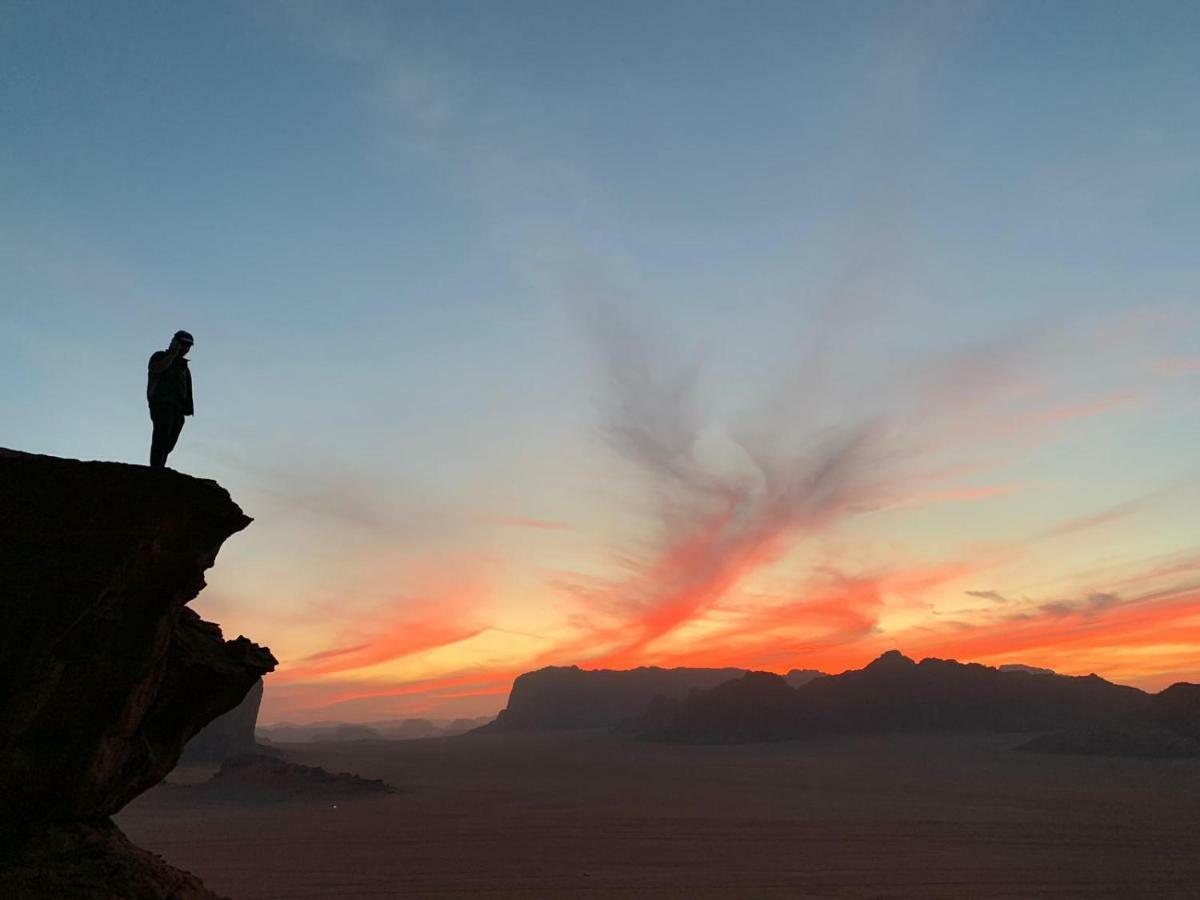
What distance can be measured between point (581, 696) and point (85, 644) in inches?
7061

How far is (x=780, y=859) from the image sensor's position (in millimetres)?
18594

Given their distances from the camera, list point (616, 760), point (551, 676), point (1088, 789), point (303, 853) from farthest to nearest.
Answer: point (551, 676)
point (616, 760)
point (1088, 789)
point (303, 853)

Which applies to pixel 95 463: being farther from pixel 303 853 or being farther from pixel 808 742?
pixel 808 742

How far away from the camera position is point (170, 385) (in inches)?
407

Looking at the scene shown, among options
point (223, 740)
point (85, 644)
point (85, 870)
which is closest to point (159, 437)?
point (85, 644)

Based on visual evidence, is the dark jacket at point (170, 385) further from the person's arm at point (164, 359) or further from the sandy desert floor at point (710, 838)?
the sandy desert floor at point (710, 838)

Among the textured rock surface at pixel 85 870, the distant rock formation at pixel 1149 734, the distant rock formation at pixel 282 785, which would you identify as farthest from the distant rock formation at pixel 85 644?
the distant rock formation at pixel 1149 734

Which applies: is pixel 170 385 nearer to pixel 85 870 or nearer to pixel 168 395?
pixel 168 395

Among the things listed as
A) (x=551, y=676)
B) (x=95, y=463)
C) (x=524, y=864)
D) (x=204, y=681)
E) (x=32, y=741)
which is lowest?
(x=524, y=864)

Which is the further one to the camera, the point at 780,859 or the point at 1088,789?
the point at 1088,789

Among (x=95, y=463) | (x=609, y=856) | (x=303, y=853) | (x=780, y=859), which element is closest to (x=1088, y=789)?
(x=780, y=859)

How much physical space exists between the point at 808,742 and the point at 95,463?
278 ft

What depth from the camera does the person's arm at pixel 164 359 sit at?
33.7 ft

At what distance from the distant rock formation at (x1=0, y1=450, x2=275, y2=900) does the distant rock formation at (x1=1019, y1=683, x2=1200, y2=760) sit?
6458 centimetres
